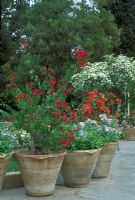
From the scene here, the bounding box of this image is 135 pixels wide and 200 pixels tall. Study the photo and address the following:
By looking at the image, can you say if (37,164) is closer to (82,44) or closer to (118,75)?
(118,75)

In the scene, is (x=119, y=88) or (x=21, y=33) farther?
(x=21, y=33)

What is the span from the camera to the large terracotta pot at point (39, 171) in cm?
618

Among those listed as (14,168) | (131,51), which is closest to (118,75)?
(14,168)

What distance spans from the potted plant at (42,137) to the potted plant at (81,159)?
298 mm

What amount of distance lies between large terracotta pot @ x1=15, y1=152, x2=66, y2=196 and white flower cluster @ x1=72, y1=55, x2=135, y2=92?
8470 mm

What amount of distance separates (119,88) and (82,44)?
6654 mm

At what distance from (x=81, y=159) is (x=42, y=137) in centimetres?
78

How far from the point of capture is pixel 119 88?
14758 millimetres

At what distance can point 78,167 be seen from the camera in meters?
6.81

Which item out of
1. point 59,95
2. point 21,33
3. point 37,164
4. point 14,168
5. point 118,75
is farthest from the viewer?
point 21,33

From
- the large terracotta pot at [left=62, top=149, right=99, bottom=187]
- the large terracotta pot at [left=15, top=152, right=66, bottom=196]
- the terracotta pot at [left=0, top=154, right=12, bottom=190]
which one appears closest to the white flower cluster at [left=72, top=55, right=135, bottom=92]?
the large terracotta pot at [left=62, top=149, right=99, bottom=187]

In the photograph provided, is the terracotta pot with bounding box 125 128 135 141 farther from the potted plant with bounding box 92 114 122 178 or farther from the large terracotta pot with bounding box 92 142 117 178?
the large terracotta pot with bounding box 92 142 117 178

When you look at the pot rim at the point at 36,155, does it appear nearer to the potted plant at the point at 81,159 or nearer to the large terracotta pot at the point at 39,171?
the large terracotta pot at the point at 39,171

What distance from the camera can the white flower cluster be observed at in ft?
48.0
